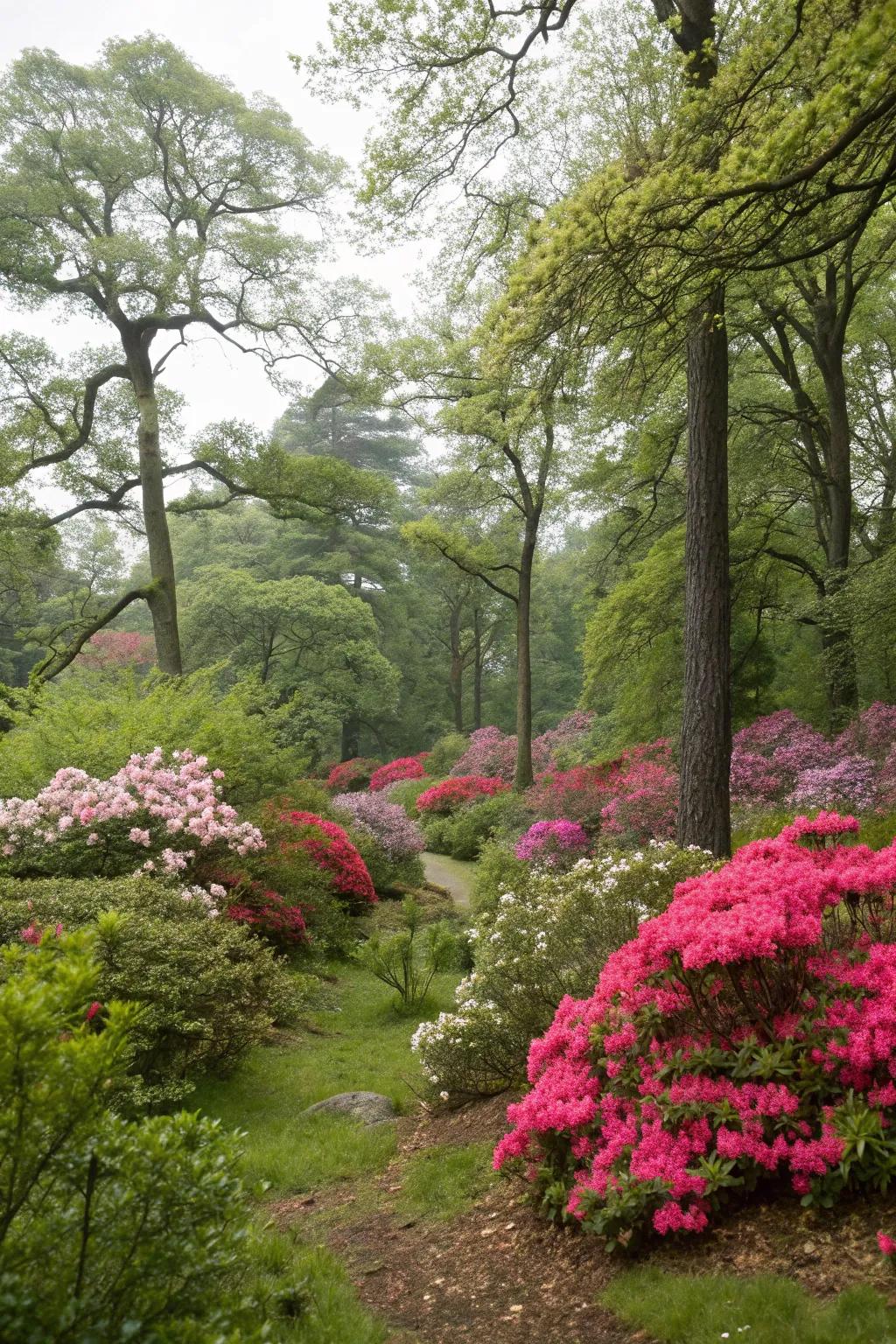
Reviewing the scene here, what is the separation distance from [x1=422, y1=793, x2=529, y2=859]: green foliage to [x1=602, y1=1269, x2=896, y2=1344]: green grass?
12900 mm

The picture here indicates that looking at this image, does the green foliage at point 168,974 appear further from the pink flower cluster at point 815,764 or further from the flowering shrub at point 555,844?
the flowering shrub at point 555,844

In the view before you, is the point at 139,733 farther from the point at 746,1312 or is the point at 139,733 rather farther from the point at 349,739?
the point at 349,739

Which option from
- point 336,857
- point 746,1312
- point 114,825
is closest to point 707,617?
point 746,1312

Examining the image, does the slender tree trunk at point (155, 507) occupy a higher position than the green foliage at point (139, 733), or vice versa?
the slender tree trunk at point (155, 507)

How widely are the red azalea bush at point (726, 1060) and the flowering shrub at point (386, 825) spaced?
10570 mm

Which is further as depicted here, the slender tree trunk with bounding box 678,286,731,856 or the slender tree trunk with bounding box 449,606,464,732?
the slender tree trunk with bounding box 449,606,464,732

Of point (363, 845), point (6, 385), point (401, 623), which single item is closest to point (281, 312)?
point (6, 385)

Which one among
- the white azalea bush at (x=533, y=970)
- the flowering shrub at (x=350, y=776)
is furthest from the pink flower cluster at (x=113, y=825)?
the flowering shrub at (x=350, y=776)

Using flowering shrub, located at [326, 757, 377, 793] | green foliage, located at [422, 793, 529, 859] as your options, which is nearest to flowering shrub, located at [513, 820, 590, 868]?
green foliage, located at [422, 793, 529, 859]

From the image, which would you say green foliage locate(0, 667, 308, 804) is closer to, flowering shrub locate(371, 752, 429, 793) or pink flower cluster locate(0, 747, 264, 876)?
pink flower cluster locate(0, 747, 264, 876)

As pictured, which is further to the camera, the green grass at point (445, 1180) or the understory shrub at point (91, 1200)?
the green grass at point (445, 1180)

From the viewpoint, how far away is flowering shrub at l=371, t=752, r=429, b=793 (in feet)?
84.0

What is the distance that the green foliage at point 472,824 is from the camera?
52.4ft

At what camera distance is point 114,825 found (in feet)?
25.0
